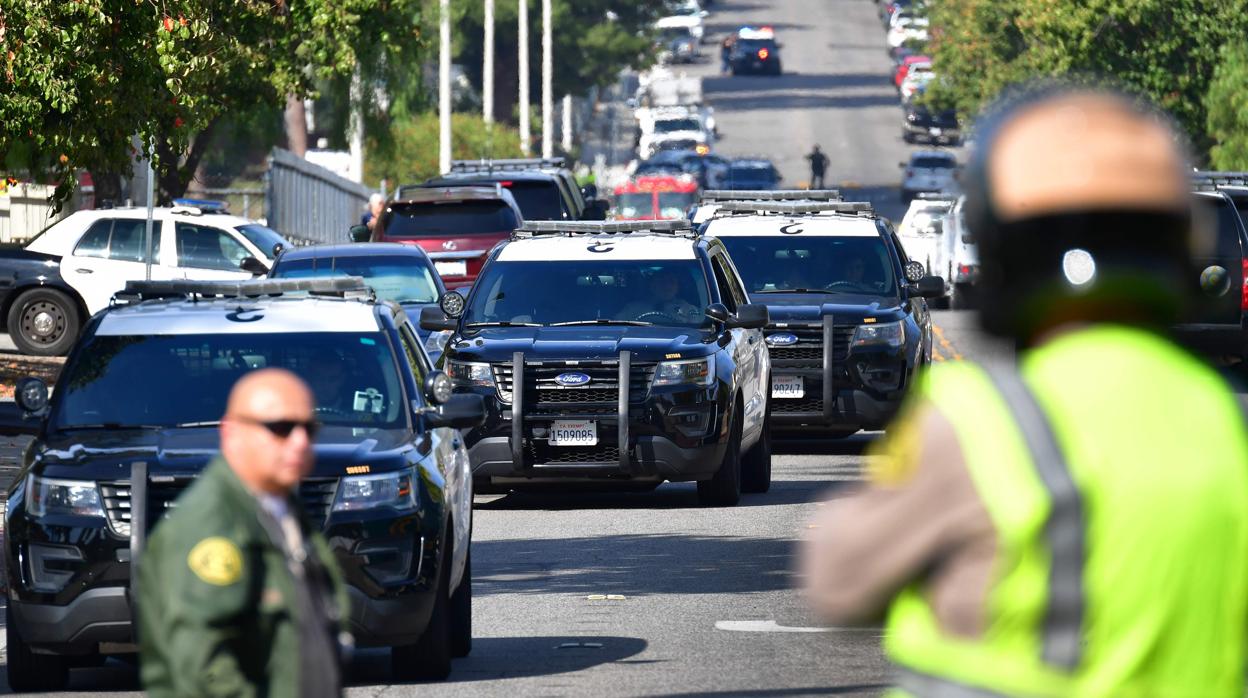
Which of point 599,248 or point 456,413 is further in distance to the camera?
point 599,248

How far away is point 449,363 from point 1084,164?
43.6ft

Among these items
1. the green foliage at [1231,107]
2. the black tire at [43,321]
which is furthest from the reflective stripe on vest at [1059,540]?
the green foliage at [1231,107]

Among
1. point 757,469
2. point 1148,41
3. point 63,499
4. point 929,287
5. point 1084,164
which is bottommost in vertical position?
point 757,469

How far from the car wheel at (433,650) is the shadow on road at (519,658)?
0.08 m

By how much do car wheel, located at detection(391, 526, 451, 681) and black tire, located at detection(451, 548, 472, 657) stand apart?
347mm

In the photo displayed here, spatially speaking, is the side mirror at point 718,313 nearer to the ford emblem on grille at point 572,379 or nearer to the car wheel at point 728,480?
the car wheel at point 728,480

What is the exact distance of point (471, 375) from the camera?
622 inches

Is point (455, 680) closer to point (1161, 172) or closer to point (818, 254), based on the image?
point (1161, 172)

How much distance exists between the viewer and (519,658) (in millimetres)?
10242

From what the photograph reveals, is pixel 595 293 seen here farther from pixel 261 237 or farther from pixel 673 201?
pixel 673 201

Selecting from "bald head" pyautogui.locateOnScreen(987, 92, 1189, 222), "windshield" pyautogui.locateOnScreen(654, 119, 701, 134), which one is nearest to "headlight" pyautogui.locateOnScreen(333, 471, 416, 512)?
"bald head" pyautogui.locateOnScreen(987, 92, 1189, 222)

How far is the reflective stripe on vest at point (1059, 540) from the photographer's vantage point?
273 cm

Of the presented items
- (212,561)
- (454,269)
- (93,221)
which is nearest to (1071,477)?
(212,561)

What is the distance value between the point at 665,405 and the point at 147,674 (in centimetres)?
1107
